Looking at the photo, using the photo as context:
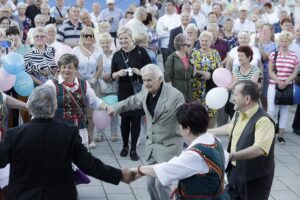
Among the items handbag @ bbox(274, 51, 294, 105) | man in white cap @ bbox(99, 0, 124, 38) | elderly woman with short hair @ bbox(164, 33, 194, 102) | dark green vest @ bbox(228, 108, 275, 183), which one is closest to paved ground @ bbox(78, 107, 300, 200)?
handbag @ bbox(274, 51, 294, 105)

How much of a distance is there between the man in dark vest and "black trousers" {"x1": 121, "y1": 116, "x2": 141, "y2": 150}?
3464 millimetres

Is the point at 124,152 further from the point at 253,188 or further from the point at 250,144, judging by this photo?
the point at 250,144

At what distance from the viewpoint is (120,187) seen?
763cm

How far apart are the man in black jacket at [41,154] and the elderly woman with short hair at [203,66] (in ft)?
16.5

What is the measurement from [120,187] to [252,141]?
2.79 meters

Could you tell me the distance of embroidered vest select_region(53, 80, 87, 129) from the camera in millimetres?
6656

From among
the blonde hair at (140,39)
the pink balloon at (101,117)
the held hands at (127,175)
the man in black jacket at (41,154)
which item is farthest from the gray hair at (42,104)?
the blonde hair at (140,39)

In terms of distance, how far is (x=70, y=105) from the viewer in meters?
6.72

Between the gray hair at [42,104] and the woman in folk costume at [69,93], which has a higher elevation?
the gray hair at [42,104]

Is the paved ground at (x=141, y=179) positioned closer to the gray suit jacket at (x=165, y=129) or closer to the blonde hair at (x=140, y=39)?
the gray suit jacket at (x=165, y=129)

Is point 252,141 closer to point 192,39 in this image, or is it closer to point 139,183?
point 139,183

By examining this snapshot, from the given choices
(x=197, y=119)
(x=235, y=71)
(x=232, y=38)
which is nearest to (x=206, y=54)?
(x=235, y=71)

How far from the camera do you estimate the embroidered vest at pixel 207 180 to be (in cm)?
432

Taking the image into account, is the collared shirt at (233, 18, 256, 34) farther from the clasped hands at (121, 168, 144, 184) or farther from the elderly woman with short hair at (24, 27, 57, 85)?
the clasped hands at (121, 168, 144, 184)
